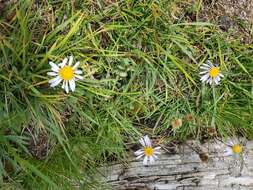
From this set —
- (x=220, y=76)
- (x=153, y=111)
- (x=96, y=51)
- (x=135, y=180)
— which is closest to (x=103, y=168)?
(x=135, y=180)

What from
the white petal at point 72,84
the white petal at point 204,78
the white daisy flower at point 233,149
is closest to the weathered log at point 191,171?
the white daisy flower at point 233,149

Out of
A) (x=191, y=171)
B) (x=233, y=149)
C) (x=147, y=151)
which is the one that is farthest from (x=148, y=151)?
(x=233, y=149)

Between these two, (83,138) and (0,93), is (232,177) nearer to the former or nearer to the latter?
(83,138)

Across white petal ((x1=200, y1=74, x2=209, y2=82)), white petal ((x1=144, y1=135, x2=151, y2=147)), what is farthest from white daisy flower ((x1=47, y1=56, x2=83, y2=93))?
white petal ((x1=200, y1=74, x2=209, y2=82))

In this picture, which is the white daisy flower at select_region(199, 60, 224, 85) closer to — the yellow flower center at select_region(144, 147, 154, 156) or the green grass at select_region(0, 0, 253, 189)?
the green grass at select_region(0, 0, 253, 189)

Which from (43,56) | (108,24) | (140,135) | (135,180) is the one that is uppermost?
(108,24)

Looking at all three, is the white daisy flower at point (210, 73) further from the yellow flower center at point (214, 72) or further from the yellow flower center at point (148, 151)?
the yellow flower center at point (148, 151)

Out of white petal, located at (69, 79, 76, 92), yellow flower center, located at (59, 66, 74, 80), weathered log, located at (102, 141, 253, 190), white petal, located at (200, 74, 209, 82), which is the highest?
white petal, located at (200, 74, 209, 82)
